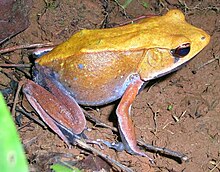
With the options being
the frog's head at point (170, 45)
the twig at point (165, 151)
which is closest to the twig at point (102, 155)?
the twig at point (165, 151)

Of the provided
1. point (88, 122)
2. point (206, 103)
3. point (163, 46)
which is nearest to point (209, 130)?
point (206, 103)

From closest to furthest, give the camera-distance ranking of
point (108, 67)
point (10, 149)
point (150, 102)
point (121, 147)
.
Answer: point (10, 149) → point (108, 67) → point (121, 147) → point (150, 102)

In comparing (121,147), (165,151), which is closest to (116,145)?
(121,147)

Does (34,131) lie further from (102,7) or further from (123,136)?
(102,7)

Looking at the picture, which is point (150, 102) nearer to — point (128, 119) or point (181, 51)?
point (128, 119)

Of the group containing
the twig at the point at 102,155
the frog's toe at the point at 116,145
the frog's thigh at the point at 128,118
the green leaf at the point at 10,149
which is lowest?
the frog's toe at the point at 116,145

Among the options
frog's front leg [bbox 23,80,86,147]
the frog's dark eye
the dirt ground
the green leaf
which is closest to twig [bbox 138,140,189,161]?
the dirt ground

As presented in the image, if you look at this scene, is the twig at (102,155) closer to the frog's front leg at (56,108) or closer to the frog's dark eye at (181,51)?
the frog's front leg at (56,108)
